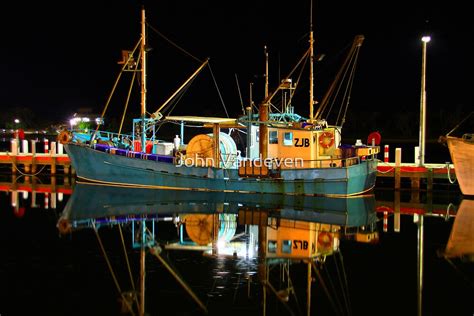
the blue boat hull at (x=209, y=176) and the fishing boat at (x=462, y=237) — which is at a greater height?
the blue boat hull at (x=209, y=176)

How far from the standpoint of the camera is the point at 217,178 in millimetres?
27312

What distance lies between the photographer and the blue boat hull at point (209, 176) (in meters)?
25.8

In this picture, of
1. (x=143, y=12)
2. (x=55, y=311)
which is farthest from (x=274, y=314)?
(x=143, y=12)

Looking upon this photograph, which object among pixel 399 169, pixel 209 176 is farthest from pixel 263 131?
pixel 399 169

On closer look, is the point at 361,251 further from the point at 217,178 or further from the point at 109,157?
the point at 109,157

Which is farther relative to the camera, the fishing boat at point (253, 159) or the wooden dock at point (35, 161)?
the wooden dock at point (35, 161)

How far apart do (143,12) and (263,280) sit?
21.4 meters

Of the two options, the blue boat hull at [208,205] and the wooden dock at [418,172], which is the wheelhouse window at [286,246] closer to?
the blue boat hull at [208,205]

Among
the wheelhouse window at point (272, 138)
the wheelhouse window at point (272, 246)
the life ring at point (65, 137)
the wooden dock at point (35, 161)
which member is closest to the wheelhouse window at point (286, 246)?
the wheelhouse window at point (272, 246)

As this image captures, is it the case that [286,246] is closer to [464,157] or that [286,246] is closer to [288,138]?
[288,138]

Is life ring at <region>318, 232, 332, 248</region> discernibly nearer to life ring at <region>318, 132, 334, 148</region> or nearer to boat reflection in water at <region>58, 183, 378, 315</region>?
boat reflection in water at <region>58, 183, 378, 315</region>

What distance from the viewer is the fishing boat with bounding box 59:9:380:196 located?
85.4ft

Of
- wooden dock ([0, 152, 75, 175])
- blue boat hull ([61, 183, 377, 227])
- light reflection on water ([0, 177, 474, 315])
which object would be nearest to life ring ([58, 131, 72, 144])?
blue boat hull ([61, 183, 377, 227])

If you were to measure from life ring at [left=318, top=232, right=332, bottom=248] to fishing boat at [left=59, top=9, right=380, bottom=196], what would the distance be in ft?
28.4
